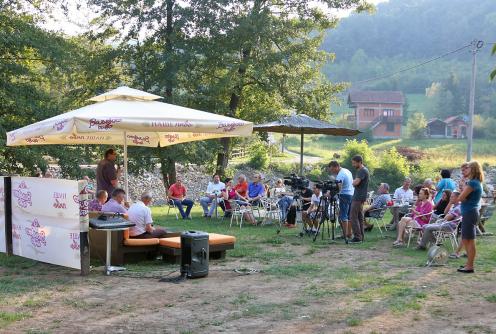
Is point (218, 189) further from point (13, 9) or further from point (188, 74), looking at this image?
point (13, 9)

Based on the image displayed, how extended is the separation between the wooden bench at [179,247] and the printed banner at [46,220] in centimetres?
129

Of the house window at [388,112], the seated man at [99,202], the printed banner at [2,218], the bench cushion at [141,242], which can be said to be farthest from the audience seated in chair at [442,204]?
the house window at [388,112]

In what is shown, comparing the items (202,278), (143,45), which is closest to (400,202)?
(202,278)

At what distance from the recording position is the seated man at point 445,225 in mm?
9148

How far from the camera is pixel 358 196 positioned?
1030 cm

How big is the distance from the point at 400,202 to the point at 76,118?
22.6 ft

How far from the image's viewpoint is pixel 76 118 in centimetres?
794

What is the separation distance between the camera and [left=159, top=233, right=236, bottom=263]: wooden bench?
825cm

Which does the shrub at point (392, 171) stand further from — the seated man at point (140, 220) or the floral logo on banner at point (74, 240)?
the floral logo on banner at point (74, 240)

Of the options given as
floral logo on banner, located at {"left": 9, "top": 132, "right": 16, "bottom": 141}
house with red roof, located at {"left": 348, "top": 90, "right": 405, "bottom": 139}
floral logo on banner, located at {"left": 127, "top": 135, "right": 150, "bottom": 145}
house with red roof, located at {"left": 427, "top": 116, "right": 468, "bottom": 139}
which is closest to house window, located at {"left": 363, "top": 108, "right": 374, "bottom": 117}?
house with red roof, located at {"left": 348, "top": 90, "right": 405, "bottom": 139}

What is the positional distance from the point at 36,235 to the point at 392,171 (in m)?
30.5

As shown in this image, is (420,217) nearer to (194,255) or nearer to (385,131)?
(194,255)

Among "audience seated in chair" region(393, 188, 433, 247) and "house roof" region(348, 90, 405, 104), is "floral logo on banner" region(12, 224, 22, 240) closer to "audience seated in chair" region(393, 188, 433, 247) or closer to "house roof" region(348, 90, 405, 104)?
"audience seated in chair" region(393, 188, 433, 247)

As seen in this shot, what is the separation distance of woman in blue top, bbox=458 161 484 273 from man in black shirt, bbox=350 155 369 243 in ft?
8.89
